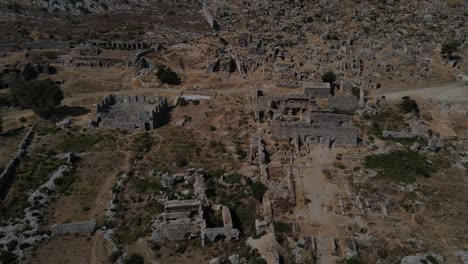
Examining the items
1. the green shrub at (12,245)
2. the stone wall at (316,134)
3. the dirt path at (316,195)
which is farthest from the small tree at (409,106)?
the green shrub at (12,245)

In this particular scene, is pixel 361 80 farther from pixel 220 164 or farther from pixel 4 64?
pixel 4 64

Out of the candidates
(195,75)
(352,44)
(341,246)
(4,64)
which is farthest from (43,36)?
(341,246)

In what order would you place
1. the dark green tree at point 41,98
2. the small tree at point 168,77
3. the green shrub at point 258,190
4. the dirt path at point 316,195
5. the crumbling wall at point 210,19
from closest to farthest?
the dirt path at point 316,195, the green shrub at point 258,190, the dark green tree at point 41,98, the small tree at point 168,77, the crumbling wall at point 210,19

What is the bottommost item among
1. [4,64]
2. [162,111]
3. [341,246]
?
[341,246]

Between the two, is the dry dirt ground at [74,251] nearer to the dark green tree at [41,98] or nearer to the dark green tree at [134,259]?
the dark green tree at [134,259]

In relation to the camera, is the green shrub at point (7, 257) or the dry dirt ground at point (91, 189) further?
the dry dirt ground at point (91, 189)

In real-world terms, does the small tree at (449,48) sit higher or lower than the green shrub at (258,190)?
higher

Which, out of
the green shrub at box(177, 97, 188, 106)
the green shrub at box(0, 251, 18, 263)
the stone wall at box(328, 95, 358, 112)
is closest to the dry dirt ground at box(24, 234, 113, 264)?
the green shrub at box(0, 251, 18, 263)

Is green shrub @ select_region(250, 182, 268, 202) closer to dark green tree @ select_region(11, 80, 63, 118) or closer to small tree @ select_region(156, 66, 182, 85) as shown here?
small tree @ select_region(156, 66, 182, 85)
